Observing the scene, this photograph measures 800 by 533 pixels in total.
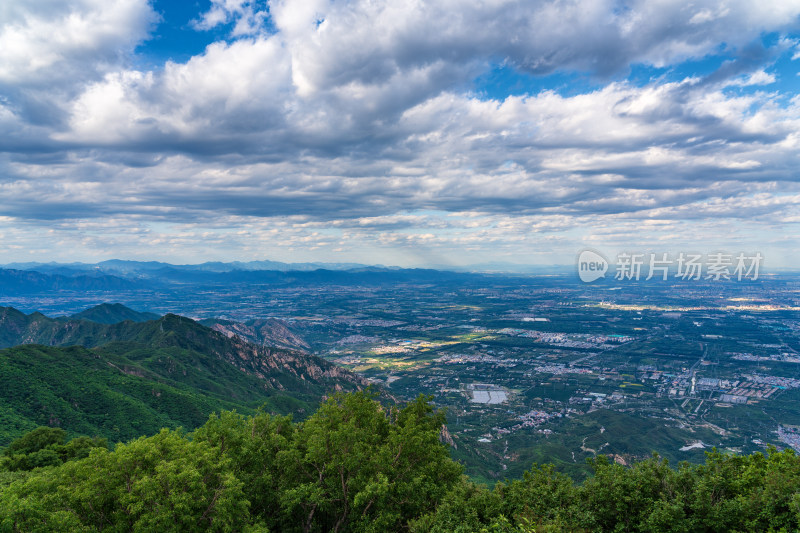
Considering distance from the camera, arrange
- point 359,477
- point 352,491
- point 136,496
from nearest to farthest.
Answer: point 136,496, point 359,477, point 352,491

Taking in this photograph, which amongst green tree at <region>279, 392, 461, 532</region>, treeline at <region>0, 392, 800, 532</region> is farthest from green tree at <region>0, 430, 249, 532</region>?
green tree at <region>279, 392, 461, 532</region>

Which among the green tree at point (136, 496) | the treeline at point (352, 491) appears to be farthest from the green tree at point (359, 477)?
the green tree at point (136, 496)

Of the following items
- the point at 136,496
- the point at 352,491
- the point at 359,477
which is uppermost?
the point at 136,496

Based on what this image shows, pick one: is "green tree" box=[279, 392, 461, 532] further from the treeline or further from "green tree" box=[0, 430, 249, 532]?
"green tree" box=[0, 430, 249, 532]

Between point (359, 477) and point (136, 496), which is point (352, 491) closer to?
point (359, 477)

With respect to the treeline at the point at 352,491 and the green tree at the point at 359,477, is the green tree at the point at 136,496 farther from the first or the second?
the green tree at the point at 359,477

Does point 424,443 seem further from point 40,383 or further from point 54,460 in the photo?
point 40,383

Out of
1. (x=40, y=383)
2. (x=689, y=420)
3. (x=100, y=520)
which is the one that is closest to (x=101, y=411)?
(x=40, y=383)

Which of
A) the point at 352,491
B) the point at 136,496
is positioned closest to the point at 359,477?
the point at 352,491

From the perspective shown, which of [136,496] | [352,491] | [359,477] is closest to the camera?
[136,496]
